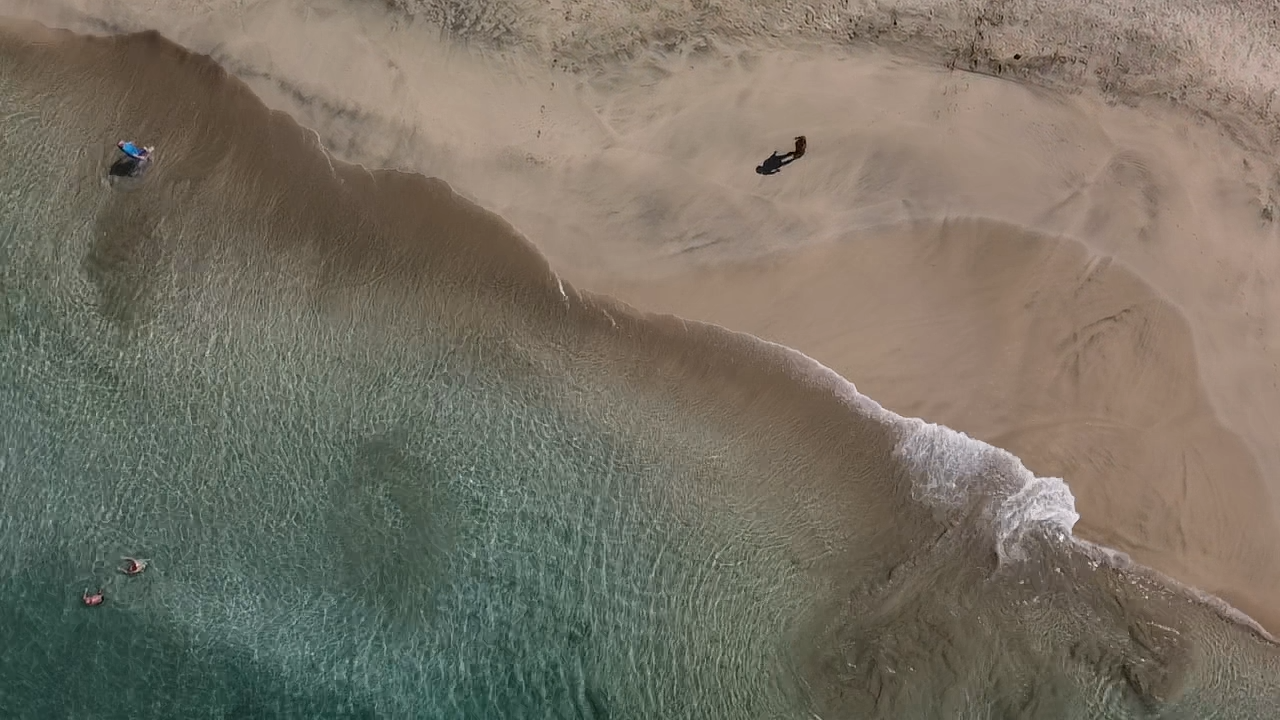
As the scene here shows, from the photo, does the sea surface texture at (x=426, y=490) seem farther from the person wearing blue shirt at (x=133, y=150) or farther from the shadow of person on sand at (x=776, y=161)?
the shadow of person on sand at (x=776, y=161)

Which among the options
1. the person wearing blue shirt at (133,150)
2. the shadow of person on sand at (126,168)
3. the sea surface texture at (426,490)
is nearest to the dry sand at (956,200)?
the sea surface texture at (426,490)

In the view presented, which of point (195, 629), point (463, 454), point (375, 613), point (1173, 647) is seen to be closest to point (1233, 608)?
point (1173, 647)

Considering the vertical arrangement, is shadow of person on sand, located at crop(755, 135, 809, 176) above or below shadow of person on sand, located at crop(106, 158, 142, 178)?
above

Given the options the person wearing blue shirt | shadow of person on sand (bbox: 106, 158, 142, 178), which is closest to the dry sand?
the person wearing blue shirt

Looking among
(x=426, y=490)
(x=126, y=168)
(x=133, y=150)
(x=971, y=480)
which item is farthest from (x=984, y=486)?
(x=126, y=168)

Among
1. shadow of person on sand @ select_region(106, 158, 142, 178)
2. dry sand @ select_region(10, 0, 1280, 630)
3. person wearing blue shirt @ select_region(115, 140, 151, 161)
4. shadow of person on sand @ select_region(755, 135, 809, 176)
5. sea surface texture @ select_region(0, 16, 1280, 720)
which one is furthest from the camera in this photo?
shadow of person on sand @ select_region(106, 158, 142, 178)

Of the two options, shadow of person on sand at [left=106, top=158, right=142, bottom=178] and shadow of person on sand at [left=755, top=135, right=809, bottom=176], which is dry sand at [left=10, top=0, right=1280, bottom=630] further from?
shadow of person on sand at [left=106, top=158, right=142, bottom=178]

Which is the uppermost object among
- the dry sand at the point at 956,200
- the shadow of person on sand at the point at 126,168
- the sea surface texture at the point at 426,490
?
the dry sand at the point at 956,200
